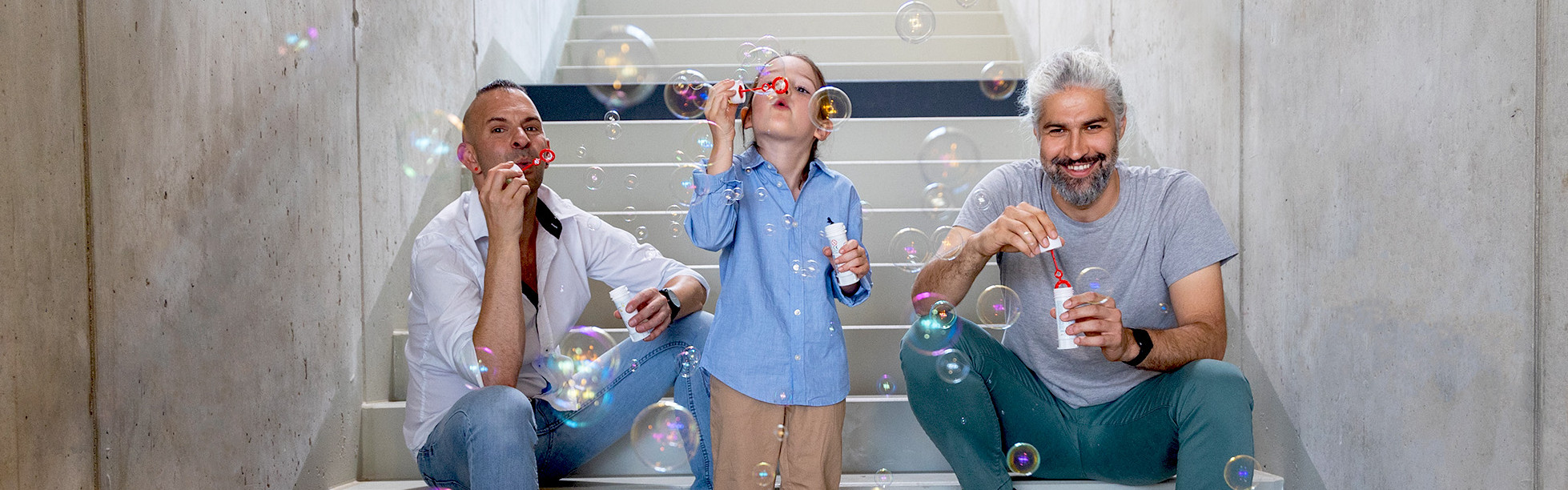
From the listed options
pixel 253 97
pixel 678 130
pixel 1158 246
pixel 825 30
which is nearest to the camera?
pixel 253 97

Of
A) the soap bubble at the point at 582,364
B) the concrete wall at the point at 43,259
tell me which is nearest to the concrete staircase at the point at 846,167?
the soap bubble at the point at 582,364

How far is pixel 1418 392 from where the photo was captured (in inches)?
72.5

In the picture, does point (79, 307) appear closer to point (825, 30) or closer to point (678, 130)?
point (678, 130)

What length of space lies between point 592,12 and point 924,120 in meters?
2.80

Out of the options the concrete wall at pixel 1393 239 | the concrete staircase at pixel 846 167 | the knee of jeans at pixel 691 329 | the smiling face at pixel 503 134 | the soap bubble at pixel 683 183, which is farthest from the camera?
the concrete staircase at pixel 846 167

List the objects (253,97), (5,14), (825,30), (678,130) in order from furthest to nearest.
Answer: (825,30)
(678,130)
(253,97)
(5,14)

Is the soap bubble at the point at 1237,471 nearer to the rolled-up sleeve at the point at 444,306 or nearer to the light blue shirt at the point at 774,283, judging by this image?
the light blue shirt at the point at 774,283

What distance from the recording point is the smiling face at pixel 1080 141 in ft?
6.90

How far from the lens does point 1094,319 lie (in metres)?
1.79

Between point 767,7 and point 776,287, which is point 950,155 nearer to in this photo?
point 776,287

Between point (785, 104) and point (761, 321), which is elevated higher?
point (785, 104)

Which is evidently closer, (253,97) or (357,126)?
(253,97)

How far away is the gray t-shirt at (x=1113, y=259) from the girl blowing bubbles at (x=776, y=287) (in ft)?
1.30

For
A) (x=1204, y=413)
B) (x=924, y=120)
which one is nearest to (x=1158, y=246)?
(x=1204, y=413)
